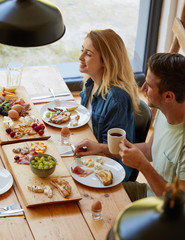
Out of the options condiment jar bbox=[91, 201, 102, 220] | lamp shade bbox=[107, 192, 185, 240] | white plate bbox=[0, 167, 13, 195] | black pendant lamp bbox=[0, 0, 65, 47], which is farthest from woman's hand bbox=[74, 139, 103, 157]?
lamp shade bbox=[107, 192, 185, 240]

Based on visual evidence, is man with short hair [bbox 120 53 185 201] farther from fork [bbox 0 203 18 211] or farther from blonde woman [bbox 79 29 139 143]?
fork [bbox 0 203 18 211]

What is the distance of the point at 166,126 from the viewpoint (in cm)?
213

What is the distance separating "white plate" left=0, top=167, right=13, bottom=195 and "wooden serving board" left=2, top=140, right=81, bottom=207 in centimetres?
2

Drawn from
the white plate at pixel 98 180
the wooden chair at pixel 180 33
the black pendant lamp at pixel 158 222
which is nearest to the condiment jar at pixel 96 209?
the white plate at pixel 98 180

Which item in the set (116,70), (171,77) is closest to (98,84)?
(116,70)

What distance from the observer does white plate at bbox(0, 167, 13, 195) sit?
192cm

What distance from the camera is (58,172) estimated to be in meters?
2.04

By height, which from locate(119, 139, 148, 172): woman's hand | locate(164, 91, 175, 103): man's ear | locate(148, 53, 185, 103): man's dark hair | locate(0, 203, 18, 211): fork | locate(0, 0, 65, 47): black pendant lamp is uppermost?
locate(0, 0, 65, 47): black pendant lamp

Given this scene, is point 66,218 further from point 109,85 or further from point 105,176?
point 109,85

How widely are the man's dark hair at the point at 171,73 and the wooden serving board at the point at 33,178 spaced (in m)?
0.63

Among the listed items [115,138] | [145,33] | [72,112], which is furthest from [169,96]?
[145,33]

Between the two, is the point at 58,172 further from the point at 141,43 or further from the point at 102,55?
the point at 141,43

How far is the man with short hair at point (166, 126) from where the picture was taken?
6.46 ft

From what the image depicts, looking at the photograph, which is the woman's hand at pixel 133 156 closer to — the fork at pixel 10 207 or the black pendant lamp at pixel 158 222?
the fork at pixel 10 207
